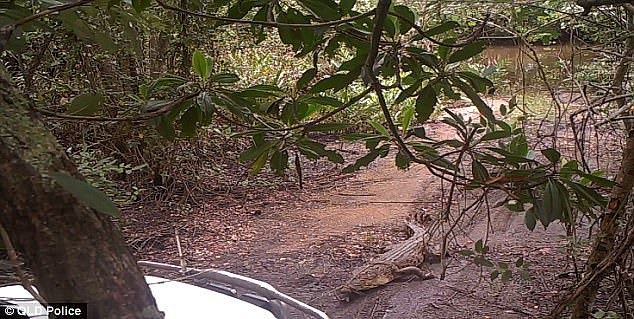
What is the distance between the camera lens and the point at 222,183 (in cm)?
448

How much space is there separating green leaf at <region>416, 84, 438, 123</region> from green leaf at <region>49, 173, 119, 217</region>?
838 mm

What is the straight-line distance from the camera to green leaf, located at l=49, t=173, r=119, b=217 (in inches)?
14.4

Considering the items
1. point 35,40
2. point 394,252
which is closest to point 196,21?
point 35,40

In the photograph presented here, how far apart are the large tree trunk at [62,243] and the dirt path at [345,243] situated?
2217 millimetres

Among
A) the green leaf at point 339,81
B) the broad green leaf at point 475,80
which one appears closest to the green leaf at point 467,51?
the broad green leaf at point 475,80

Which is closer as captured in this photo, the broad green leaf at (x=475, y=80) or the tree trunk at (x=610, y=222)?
the broad green leaf at (x=475, y=80)

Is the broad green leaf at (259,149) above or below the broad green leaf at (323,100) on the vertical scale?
below

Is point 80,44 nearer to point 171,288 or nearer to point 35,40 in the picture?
point 35,40

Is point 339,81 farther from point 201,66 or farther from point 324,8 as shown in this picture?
point 201,66

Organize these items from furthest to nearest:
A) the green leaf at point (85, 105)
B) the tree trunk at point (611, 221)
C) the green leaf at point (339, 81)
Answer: the tree trunk at point (611, 221) → the green leaf at point (339, 81) → the green leaf at point (85, 105)

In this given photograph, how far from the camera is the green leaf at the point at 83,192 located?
367mm

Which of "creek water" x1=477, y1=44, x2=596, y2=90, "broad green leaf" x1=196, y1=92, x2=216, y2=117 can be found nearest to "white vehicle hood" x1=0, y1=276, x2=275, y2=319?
"broad green leaf" x1=196, y1=92, x2=216, y2=117

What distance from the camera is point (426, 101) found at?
3.77 feet

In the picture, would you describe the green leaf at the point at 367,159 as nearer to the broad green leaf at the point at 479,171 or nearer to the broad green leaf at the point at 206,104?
the broad green leaf at the point at 479,171
